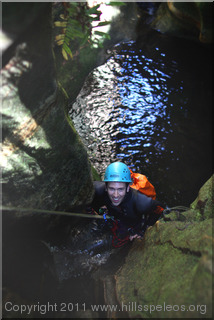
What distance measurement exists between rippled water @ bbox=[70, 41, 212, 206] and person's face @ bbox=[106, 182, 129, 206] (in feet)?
7.60

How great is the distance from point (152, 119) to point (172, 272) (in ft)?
20.6

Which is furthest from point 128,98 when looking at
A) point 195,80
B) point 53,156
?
point 53,156

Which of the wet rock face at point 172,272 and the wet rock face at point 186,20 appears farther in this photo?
the wet rock face at point 186,20

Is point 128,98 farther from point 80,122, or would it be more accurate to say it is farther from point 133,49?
point 133,49

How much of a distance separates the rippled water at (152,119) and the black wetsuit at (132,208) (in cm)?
200

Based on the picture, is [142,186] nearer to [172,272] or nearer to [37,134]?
[172,272]

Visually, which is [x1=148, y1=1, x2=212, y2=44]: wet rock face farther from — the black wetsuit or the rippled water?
the black wetsuit

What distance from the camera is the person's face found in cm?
444

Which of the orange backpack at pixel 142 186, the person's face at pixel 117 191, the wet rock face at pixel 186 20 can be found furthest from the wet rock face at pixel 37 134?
the wet rock face at pixel 186 20

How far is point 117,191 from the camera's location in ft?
14.6

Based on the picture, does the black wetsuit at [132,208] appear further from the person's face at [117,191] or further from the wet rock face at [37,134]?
the wet rock face at [37,134]

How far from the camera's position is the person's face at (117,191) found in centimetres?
444

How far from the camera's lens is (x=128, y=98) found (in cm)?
905

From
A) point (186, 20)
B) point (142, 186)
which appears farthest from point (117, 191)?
point (186, 20)
